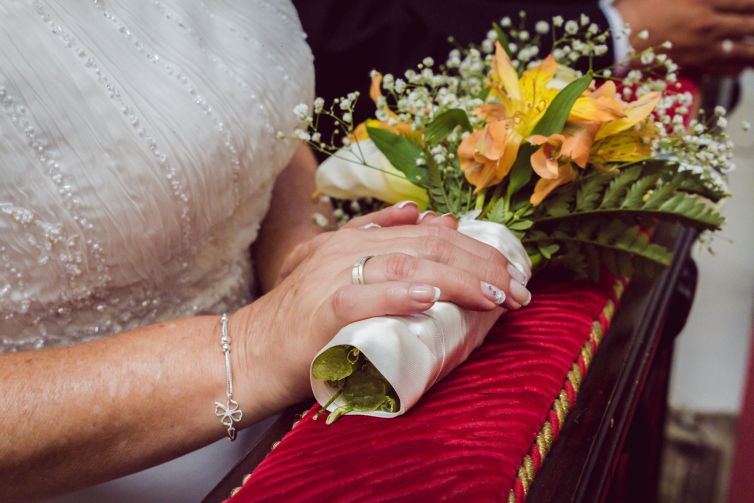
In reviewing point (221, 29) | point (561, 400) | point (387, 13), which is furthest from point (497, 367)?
point (387, 13)

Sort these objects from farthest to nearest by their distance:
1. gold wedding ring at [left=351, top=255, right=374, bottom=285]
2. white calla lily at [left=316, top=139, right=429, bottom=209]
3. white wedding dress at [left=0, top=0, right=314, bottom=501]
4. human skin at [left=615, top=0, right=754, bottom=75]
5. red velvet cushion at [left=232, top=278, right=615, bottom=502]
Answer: human skin at [left=615, top=0, right=754, bottom=75], white calla lily at [left=316, top=139, right=429, bottom=209], white wedding dress at [left=0, top=0, right=314, bottom=501], gold wedding ring at [left=351, top=255, right=374, bottom=285], red velvet cushion at [left=232, top=278, right=615, bottom=502]

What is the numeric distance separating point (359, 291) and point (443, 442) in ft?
0.49

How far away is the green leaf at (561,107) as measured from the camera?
2.44 ft

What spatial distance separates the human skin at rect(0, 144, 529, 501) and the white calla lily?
4.2 inches

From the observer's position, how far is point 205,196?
0.91m

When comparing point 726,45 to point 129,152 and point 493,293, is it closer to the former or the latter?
point 493,293

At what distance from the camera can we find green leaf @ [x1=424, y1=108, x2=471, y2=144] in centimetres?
79

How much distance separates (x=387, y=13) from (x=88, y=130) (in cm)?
88

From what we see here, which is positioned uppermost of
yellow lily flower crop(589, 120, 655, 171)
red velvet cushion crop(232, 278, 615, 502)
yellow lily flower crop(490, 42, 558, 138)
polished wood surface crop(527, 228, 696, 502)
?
yellow lily flower crop(490, 42, 558, 138)

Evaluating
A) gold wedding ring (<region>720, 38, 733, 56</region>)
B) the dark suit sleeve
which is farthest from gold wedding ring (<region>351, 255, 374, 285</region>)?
gold wedding ring (<region>720, 38, 733, 56</region>)

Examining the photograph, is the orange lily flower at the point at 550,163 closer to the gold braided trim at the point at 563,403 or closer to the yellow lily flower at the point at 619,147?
the yellow lily flower at the point at 619,147

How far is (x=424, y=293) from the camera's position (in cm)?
63

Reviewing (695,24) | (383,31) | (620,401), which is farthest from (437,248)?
(695,24)

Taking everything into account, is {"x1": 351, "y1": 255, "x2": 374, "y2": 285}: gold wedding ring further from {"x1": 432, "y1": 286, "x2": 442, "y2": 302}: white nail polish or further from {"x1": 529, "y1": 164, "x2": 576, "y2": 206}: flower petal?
Answer: {"x1": 529, "y1": 164, "x2": 576, "y2": 206}: flower petal
